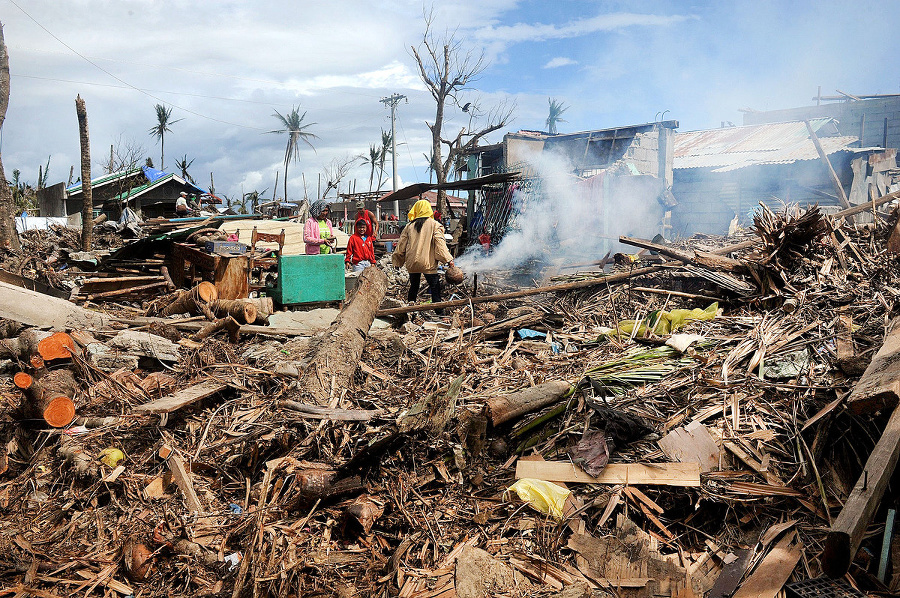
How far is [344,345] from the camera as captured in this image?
5.54 metres

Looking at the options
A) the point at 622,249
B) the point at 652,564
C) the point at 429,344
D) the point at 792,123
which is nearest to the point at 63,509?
the point at 429,344

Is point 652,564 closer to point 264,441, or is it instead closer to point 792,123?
point 264,441

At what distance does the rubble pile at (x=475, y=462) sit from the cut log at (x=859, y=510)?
0.01 metres

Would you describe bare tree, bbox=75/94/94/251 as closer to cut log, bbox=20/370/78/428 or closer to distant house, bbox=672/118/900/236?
cut log, bbox=20/370/78/428

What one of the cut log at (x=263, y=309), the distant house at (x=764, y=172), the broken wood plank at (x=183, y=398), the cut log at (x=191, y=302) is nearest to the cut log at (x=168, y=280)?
the cut log at (x=191, y=302)

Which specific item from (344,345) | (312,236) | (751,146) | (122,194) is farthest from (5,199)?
(751,146)

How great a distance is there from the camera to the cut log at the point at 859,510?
2512 millimetres

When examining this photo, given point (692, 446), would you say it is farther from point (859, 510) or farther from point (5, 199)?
point (5, 199)

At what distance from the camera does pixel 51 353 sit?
200 inches

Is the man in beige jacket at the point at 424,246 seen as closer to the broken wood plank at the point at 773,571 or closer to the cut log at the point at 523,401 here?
the cut log at the point at 523,401

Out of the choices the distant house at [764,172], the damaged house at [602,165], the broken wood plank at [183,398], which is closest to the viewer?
the broken wood plank at [183,398]

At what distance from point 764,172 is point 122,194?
28650 mm

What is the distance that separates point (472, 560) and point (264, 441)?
6.40 feet

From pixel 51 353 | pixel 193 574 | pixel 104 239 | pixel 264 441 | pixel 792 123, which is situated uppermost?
pixel 792 123
